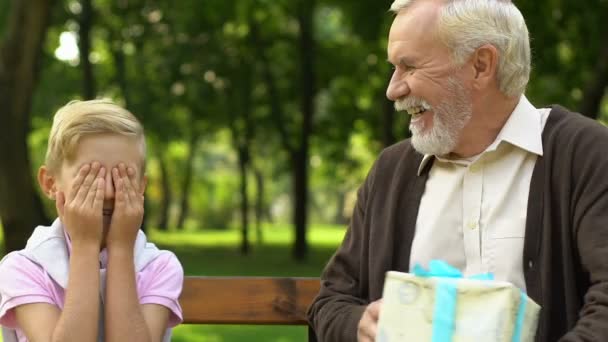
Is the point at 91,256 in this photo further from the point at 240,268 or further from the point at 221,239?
Result: the point at 221,239


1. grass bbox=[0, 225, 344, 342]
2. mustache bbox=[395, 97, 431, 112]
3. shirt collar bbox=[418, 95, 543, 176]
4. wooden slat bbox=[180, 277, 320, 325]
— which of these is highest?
mustache bbox=[395, 97, 431, 112]

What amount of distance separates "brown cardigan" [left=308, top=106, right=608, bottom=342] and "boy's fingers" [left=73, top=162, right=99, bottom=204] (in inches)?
32.7

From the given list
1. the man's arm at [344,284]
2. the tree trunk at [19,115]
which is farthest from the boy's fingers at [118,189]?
the tree trunk at [19,115]

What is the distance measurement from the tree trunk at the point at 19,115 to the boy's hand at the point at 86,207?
23.9 feet

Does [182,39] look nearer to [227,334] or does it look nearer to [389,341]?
[227,334]

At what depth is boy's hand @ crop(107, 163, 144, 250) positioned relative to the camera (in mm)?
3059

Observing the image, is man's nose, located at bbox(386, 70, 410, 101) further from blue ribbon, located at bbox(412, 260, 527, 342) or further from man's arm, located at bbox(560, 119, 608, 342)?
blue ribbon, located at bbox(412, 260, 527, 342)

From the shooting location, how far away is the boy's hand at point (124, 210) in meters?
3.06

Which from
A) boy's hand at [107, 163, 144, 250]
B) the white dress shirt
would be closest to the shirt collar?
the white dress shirt

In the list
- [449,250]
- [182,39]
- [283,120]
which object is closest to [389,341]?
[449,250]

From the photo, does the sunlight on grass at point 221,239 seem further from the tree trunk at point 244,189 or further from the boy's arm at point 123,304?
the boy's arm at point 123,304

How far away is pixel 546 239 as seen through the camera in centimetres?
300

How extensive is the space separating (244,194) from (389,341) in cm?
2556

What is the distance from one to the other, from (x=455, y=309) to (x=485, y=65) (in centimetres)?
97
